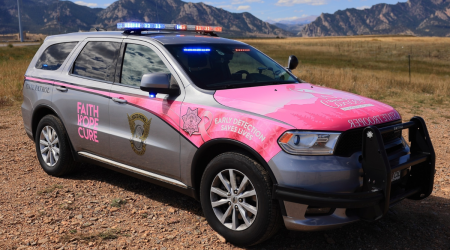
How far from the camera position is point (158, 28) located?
4.70m

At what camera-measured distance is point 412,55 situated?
42.2 meters

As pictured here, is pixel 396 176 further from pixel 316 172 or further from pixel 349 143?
pixel 316 172

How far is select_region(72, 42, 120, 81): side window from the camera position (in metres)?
4.43

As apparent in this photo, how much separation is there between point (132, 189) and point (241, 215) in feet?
6.42

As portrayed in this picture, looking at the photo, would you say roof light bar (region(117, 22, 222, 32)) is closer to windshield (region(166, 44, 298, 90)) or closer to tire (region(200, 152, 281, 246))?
windshield (region(166, 44, 298, 90))

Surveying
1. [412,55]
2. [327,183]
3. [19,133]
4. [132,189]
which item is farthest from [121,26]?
[412,55]

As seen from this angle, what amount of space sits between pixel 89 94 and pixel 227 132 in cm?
198

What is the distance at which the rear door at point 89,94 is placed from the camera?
4.39 meters

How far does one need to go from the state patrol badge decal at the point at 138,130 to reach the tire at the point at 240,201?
81cm

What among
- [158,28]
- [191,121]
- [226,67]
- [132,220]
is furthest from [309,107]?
[158,28]

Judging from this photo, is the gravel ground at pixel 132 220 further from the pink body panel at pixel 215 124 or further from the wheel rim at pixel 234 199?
the pink body panel at pixel 215 124

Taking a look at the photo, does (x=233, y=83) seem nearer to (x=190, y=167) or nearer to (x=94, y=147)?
(x=190, y=167)

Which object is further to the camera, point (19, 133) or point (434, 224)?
point (19, 133)

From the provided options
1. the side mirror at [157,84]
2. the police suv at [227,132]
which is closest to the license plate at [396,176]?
the police suv at [227,132]
